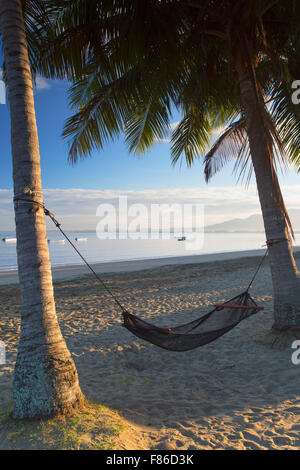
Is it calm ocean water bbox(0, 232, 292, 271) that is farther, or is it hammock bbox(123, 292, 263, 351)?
calm ocean water bbox(0, 232, 292, 271)

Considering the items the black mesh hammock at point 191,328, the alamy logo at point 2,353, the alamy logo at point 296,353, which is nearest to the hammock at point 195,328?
the black mesh hammock at point 191,328

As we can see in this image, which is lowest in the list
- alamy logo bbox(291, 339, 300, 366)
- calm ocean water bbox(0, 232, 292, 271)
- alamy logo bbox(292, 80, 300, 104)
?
alamy logo bbox(291, 339, 300, 366)

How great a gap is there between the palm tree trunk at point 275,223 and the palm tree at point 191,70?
0.04ft

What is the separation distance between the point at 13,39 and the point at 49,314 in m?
2.01

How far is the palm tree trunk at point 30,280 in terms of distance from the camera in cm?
207

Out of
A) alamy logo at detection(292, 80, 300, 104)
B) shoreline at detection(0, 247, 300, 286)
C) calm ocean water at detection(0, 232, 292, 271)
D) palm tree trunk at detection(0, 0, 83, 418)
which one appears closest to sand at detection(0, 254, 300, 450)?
palm tree trunk at detection(0, 0, 83, 418)

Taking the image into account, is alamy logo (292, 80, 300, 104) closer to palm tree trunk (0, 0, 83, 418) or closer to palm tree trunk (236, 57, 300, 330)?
palm tree trunk (236, 57, 300, 330)

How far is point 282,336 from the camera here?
367 centimetres

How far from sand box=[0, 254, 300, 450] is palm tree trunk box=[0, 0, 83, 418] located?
566mm

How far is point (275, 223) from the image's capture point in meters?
3.64

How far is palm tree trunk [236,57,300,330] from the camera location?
363cm

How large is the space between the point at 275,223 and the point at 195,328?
155 centimetres
